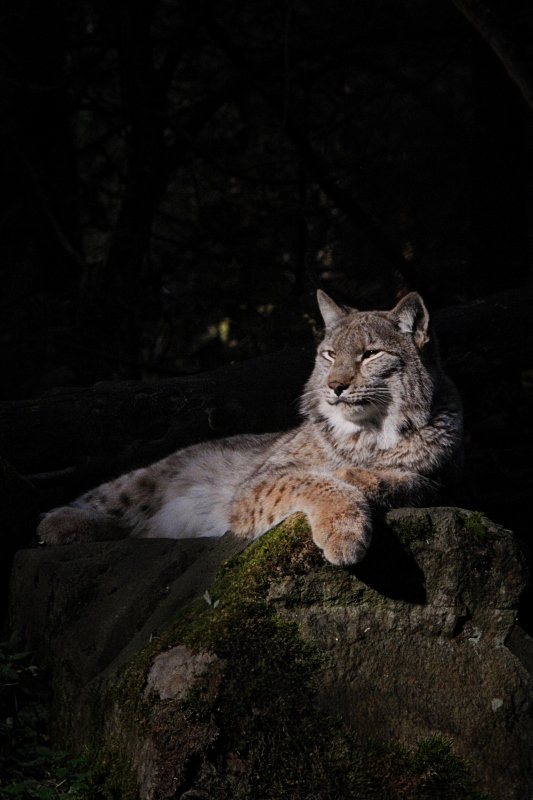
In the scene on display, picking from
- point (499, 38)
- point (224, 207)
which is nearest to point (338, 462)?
point (499, 38)

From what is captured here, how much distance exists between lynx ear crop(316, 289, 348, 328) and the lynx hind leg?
1.66 m

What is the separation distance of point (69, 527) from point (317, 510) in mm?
1727

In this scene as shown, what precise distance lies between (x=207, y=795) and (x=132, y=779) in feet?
0.97

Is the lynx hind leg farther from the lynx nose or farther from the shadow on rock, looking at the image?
the shadow on rock

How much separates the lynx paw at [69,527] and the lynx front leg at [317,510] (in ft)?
3.43

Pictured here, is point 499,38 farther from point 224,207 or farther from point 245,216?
point 245,216

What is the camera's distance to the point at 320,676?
8.55ft

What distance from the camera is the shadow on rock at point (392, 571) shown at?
2.74 metres

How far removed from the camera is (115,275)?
6887 millimetres

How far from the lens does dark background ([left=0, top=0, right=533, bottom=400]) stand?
677 centimetres

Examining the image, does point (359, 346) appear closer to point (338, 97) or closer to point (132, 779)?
point (132, 779)

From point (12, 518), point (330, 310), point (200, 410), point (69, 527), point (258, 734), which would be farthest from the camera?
point (200, 410)

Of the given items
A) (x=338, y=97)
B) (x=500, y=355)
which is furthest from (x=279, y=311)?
(x=338, y=97)

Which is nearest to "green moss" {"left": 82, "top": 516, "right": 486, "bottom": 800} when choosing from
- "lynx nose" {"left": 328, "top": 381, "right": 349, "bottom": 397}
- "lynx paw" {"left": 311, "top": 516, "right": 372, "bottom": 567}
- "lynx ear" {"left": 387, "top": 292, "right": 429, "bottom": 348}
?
"lynx paw" {"left": 311, "top": 516, "right": 372, "bottom": 567}
